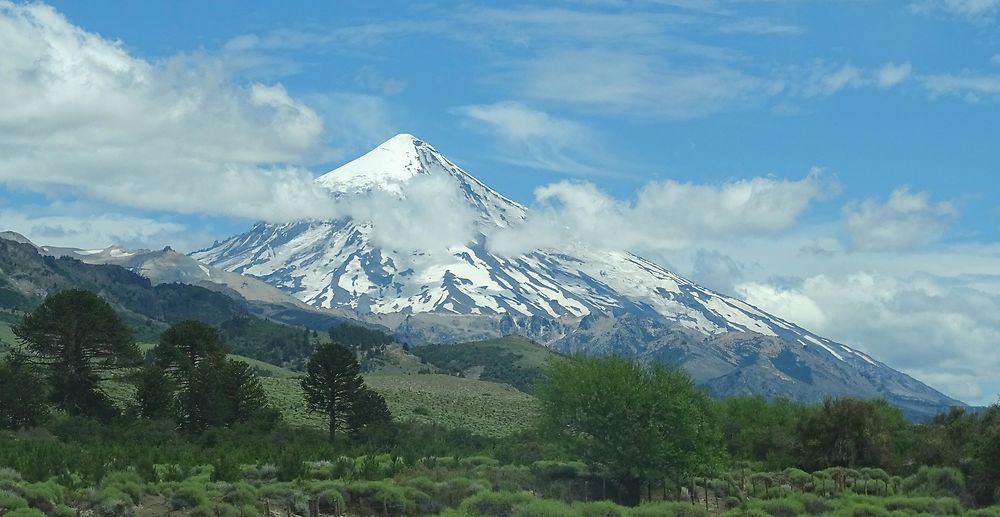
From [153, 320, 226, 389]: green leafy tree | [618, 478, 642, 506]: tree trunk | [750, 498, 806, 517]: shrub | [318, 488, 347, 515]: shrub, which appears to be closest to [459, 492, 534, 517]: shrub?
[318, 488, 347, 515]: shrub

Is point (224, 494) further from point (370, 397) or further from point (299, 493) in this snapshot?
point (370, 397)

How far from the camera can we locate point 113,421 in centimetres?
7000

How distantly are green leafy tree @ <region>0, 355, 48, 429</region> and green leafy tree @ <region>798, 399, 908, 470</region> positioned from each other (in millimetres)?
44191

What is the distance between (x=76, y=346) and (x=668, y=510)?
145 ft

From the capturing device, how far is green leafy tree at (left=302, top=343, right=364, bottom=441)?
81188mm

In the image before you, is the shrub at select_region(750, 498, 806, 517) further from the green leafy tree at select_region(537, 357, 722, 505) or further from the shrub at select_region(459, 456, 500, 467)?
the shrub at select_region(459, 456, 500, 467)

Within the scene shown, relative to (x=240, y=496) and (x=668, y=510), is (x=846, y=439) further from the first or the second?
(x=240, y=496)

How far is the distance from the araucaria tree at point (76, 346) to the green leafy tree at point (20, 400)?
5.35m

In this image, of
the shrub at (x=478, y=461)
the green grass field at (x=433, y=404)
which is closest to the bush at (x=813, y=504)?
the shrub at (x=478, y=461)

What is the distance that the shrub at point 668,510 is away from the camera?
138ft

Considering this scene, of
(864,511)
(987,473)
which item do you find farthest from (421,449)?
(864,511)

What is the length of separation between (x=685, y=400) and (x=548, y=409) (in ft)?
22.7

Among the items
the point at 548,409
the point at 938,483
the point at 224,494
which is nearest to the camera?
the point at 224,494

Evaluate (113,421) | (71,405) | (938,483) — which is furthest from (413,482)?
(71,405)
